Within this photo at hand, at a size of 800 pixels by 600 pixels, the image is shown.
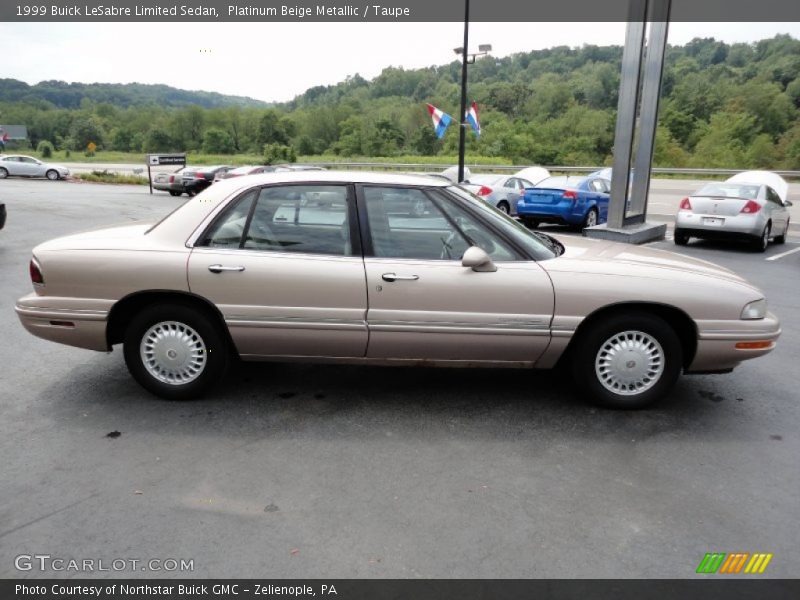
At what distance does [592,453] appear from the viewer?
3535mm

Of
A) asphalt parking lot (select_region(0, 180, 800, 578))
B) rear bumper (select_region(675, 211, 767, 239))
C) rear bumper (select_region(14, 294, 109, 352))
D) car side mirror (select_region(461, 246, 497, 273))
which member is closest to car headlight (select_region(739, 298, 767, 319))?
asphalt parking lot (select_region(0, 180, 800, 578))

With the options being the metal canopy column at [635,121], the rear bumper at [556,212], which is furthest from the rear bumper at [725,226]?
the rear bumper at [556,212]

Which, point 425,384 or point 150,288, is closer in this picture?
point 150,288

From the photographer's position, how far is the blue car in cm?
1424

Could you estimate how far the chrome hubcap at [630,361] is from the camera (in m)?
4.01

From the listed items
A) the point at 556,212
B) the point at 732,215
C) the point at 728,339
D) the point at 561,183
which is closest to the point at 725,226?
the point at 732,215

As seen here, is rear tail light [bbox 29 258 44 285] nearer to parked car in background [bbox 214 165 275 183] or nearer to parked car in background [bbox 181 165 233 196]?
parked car in background [bbox 214 165 275 183]

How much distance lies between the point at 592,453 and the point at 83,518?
2693mm

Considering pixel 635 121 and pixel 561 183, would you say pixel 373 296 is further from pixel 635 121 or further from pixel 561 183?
pixel 561 183

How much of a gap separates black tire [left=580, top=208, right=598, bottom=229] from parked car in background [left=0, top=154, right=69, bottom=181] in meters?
29.3

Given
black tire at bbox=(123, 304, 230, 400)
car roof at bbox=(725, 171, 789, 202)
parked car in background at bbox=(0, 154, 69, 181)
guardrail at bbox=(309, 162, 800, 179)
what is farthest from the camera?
guardrail at bbox=(309, 162, 800, 179)

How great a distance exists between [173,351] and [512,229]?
2.46 metres
